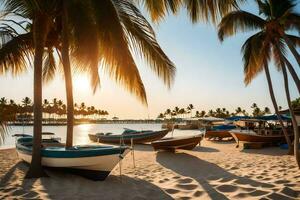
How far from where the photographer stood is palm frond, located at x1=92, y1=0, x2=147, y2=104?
6.67 meters

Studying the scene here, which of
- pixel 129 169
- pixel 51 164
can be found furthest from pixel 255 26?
pixel 51 164

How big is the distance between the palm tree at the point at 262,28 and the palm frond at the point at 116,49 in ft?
22.4

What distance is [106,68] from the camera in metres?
7.62

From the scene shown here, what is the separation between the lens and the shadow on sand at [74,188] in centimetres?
661

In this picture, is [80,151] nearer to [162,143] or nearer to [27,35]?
[27,35]

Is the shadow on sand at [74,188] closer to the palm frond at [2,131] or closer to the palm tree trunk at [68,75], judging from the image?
the palm tree trunk at [68,75]

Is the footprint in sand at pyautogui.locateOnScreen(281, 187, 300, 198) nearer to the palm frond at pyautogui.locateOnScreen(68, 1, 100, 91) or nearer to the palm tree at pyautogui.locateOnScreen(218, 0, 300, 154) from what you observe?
the palm frond at pyautogui.locateOnScreen(68, 1, 100, 91)

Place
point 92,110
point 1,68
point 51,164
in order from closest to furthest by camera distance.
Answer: point 51,164 → point 1,68 → point 92,110

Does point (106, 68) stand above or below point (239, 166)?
above

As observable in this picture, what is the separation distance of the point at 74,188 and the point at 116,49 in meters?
3.59

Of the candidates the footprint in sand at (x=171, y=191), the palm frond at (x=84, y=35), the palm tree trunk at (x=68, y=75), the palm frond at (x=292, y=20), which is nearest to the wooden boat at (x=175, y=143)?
the palm tree trunk at (x=68, y=75)

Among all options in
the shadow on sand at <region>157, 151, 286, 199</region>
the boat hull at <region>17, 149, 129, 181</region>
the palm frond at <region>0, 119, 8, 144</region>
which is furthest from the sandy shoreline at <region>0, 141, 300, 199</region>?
the palm frond at <region>0, 119, 8, 144</region>

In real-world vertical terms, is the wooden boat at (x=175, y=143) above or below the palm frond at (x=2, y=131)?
below

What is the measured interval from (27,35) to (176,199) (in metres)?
7.25
